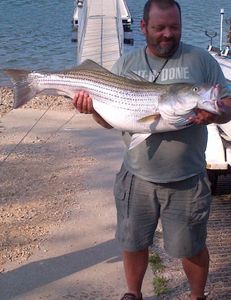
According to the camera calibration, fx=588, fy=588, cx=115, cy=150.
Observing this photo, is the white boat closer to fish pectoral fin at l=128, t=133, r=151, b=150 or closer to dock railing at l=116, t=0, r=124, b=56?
fish pectoral fin at l=128, t=133, r=151, b=150

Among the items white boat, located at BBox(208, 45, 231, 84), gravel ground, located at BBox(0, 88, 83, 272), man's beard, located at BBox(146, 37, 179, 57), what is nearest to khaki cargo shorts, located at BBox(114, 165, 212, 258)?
man's beard, located at BBox(146, 37, 179, 57)

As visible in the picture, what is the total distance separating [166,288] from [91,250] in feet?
2.73

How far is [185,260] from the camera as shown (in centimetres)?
356

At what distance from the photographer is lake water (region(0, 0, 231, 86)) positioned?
18.6 m

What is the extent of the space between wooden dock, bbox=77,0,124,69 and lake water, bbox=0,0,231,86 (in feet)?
2.92

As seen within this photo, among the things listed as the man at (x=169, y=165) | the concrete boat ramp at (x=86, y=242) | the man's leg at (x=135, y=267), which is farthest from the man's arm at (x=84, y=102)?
the concrete boat ramp at (x=86, y=242)

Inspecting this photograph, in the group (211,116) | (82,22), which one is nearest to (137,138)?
(211,116)

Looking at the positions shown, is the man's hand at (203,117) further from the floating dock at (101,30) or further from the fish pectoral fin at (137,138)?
the floating dock at (101,30)

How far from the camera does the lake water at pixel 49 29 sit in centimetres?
1856

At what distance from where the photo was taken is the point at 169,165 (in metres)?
3.32

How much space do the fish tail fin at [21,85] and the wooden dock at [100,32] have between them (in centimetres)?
994

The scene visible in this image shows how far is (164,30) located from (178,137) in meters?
0.60

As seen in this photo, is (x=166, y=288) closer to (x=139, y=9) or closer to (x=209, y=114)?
(x=209, y=114)

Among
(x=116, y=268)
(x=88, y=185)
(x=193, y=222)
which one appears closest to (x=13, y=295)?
(x=116, y=268)
